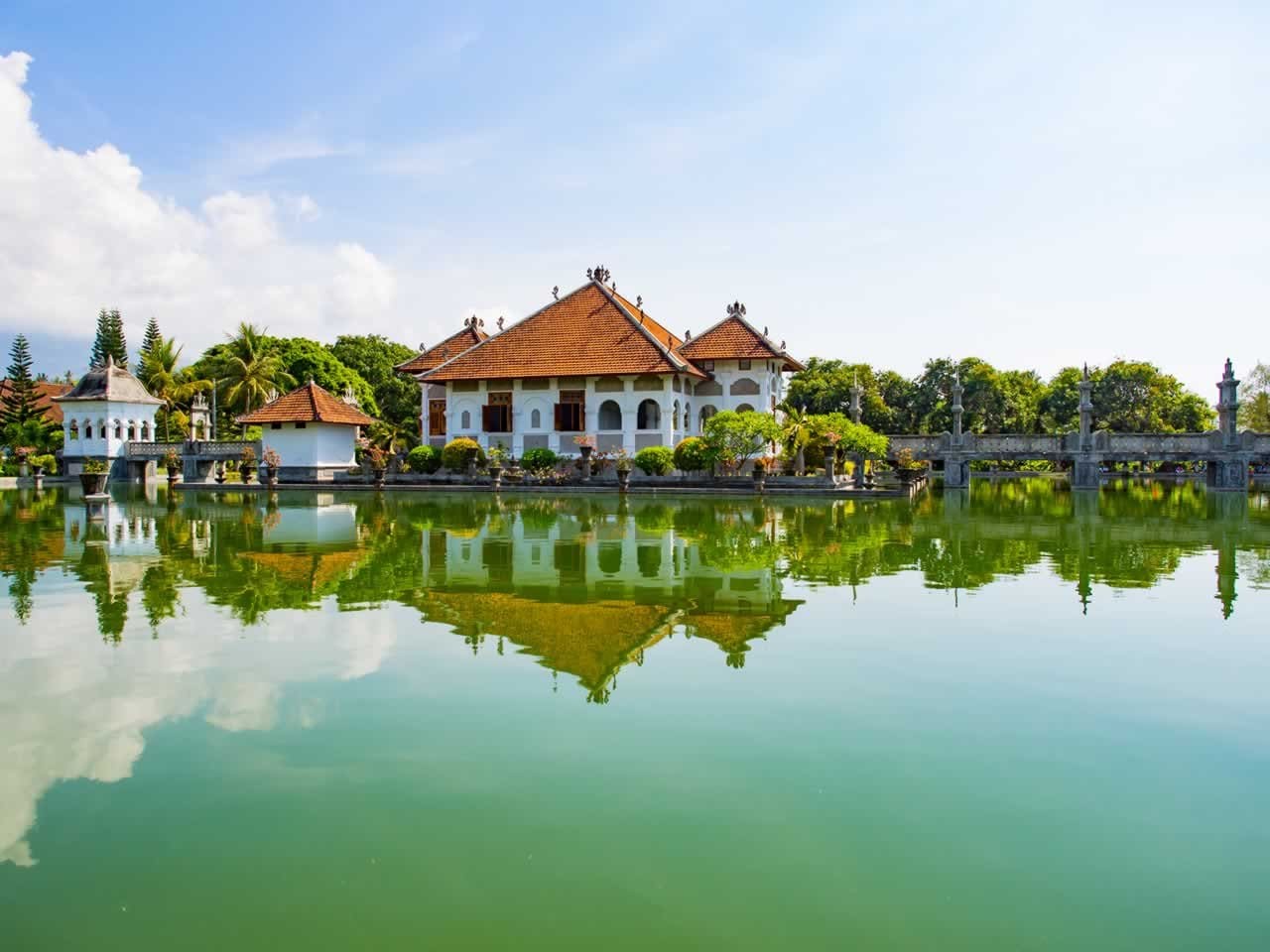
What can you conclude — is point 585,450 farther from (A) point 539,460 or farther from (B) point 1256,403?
(B) point 1256,403

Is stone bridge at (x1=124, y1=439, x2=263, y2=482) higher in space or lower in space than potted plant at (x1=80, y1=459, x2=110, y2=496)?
higher

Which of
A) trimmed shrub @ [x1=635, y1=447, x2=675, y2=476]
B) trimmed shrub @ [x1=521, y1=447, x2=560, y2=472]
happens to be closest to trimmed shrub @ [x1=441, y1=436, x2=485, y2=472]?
trimmed shrub @ [x1=521, y1=447, x2=560, y2=472]

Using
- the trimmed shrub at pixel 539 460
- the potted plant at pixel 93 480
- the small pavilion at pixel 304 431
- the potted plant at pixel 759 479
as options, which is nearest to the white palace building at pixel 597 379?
the trimmed shrub at pixel 539 460

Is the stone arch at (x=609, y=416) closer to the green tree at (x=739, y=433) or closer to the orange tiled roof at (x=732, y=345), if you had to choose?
the orange tiled roof at (x=732, y=345)

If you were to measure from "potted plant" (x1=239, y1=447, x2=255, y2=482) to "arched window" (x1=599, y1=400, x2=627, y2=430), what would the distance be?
1231 cm

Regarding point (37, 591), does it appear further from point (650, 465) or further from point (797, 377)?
point (797, 377)

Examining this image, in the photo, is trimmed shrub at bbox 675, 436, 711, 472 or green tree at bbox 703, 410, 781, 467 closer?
green tree at bbox 703, 410, 781, 467

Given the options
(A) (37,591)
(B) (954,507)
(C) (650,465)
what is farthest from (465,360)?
(A) (37,591)

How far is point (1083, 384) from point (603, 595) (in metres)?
26.3

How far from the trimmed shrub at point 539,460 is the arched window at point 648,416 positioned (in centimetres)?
331

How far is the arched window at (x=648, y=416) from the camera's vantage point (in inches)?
1194

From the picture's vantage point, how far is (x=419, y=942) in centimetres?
324

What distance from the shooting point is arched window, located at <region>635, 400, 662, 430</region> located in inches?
1194

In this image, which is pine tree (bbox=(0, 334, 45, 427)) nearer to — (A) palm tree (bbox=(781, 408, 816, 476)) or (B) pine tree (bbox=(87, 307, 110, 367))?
(B) pine tree (bbox=(87, 307, 110, 367))
